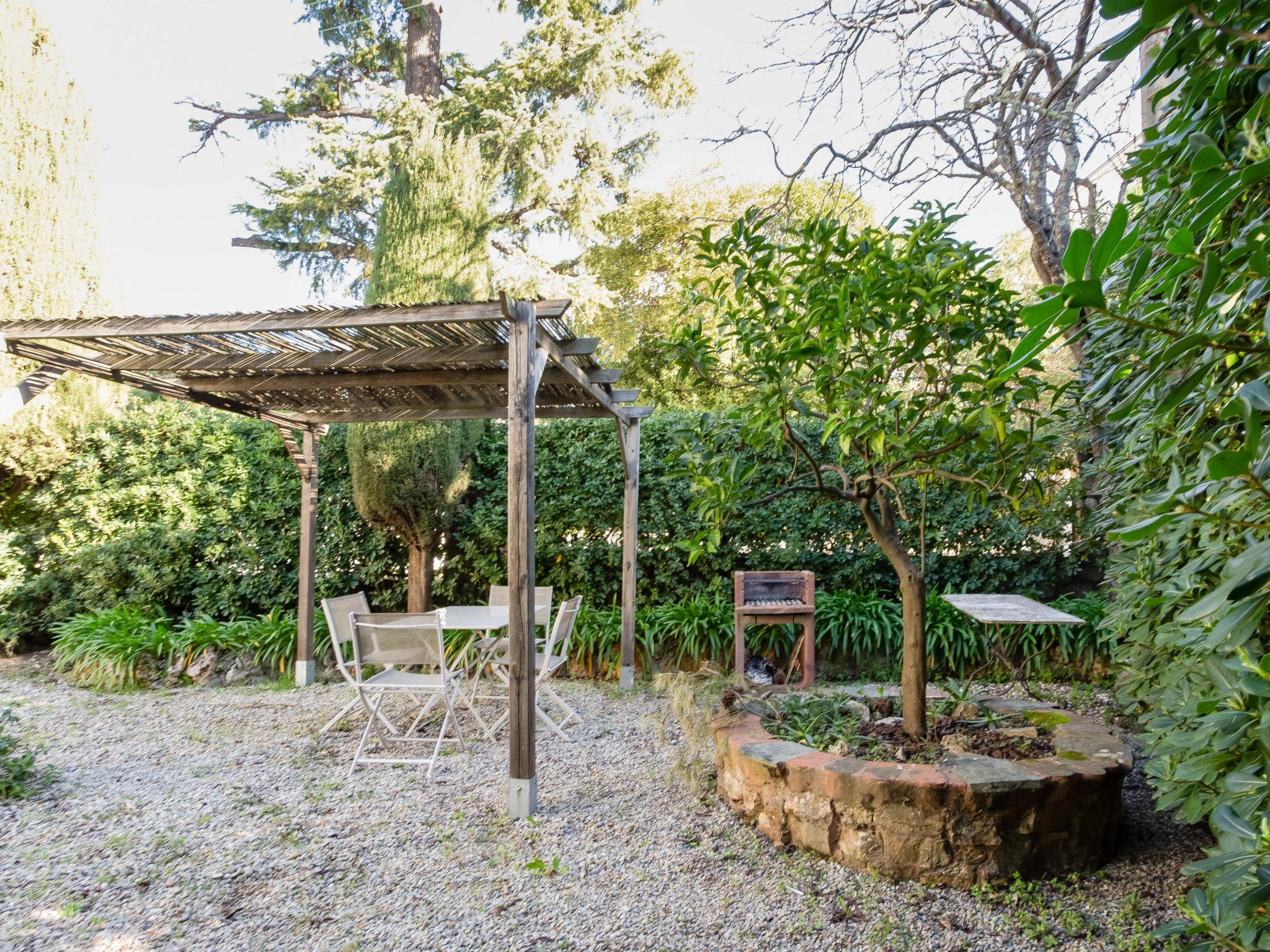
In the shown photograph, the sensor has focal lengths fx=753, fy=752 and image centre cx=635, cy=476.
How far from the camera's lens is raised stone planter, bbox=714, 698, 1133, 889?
2668 mm

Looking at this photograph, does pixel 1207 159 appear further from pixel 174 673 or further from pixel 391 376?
pixel 174 673

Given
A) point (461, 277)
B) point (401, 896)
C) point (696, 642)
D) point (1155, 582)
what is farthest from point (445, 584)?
point (1155, 582)

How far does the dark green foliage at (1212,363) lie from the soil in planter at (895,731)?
1080mm

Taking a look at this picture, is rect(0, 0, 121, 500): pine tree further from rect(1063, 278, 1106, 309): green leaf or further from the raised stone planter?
rect(1063, 278, 1106, 309): green leaf

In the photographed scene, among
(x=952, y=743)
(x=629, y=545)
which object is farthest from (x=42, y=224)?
(x=952, y=743)

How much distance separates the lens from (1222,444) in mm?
1502

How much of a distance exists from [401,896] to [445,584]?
454cm

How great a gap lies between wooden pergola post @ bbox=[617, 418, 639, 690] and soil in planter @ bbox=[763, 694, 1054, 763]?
2.27 m

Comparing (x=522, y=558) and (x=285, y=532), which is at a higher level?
(x=285, y=532)

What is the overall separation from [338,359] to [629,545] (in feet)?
8.96

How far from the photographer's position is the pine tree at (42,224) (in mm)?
6734

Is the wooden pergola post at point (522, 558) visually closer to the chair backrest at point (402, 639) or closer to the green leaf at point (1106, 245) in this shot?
the chair backrest at point (402, 639)

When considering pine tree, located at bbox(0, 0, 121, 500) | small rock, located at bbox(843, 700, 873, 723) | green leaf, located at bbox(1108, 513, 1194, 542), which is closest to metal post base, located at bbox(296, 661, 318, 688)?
pine tree, located at bbox(0, 0, 121, 500)

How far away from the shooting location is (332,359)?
4555 mm
